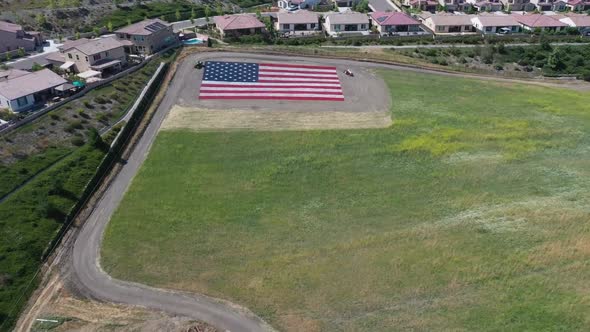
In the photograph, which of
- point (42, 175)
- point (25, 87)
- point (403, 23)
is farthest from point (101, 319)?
point (403, 23)

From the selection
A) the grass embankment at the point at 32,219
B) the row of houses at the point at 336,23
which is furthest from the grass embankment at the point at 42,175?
the row of houses at the point at 336,23

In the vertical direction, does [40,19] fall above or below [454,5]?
below

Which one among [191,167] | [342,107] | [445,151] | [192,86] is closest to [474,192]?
[445,151]

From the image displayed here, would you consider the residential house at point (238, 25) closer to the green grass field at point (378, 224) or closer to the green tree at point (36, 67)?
the green tree at point (36, 67)

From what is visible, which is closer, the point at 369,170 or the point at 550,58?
the point at 369,170

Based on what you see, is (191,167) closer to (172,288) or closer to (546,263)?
(172,288)

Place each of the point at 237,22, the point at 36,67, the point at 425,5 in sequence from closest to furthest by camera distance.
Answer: the point at 36,67 < the point at 237,22 < the point at 425,5

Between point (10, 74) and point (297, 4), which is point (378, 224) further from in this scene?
point (297, 4)
